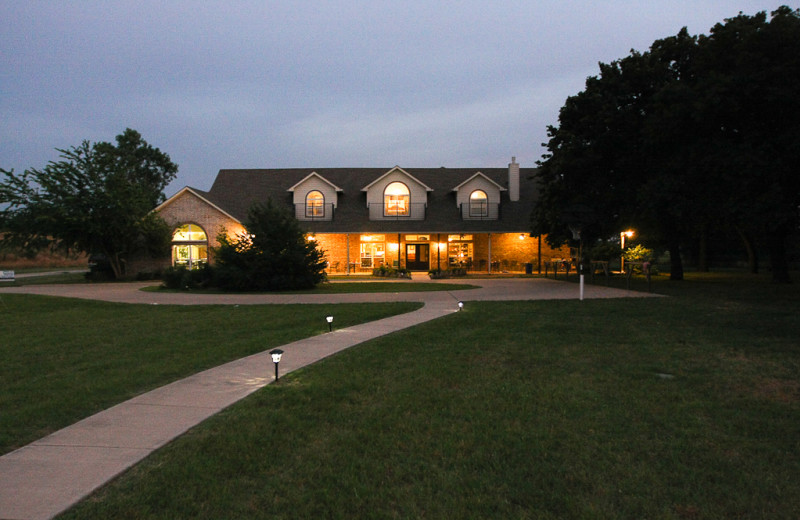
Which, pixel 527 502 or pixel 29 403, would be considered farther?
pixel 29 403

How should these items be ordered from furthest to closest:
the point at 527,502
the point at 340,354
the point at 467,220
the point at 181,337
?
the point at 467,220 → the point at 181,337 → the point at 340,354 → the point at 527,502

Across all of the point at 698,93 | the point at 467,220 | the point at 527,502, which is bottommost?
the point at 527,502

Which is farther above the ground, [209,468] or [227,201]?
[227,201]

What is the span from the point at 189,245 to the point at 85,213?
5.73 meters

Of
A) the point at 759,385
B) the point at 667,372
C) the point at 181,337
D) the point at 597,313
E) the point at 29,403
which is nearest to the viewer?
the point at 29,403

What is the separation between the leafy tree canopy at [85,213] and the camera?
29.4m

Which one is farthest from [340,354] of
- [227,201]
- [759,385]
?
[227,201]

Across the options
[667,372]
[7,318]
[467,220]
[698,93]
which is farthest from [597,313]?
[467,220]

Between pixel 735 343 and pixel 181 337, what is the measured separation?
10.3 metres

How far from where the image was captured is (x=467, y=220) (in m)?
33.9

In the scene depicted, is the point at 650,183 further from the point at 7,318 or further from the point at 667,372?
the point at 7,318

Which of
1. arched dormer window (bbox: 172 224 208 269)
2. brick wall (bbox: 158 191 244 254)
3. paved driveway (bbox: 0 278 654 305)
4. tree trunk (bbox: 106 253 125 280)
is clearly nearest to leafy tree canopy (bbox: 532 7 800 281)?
paved driveway (bbox: 0 278 654 305)

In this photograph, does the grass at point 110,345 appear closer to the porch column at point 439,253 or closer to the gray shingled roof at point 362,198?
the gray shingled roof at point 362,198

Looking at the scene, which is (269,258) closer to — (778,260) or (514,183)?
(514,183)
